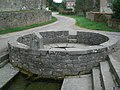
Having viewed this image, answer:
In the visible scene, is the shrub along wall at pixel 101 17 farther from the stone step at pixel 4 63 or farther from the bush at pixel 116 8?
the stone step at pixel 4 63

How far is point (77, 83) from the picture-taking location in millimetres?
7227

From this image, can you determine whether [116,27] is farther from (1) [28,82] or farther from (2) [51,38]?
(1) [28,82]

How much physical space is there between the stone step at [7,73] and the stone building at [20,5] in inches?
539

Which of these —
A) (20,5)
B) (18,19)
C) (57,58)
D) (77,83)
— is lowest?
(77,83)

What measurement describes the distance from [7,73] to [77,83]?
2.83 meters

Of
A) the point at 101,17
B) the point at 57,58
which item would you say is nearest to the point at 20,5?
the point at 101,17

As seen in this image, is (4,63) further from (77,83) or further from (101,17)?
(101,17)

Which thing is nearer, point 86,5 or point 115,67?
point 115,67

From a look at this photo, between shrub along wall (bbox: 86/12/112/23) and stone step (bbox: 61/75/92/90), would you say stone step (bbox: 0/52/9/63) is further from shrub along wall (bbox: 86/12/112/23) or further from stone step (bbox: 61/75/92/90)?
shrub along wall (bbox: 86/12/112/23)

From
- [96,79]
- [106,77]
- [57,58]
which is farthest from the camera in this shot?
[57,58]

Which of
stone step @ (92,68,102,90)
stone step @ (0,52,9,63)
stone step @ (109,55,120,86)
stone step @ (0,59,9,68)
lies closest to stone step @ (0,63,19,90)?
stone step @ (0,59,9,68)

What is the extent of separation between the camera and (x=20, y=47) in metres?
8.55

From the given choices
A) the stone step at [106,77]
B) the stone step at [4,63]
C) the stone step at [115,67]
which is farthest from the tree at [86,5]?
the stone step at [106,77]

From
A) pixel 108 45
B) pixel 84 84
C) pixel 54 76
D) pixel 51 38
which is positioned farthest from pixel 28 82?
pixel 51 38
